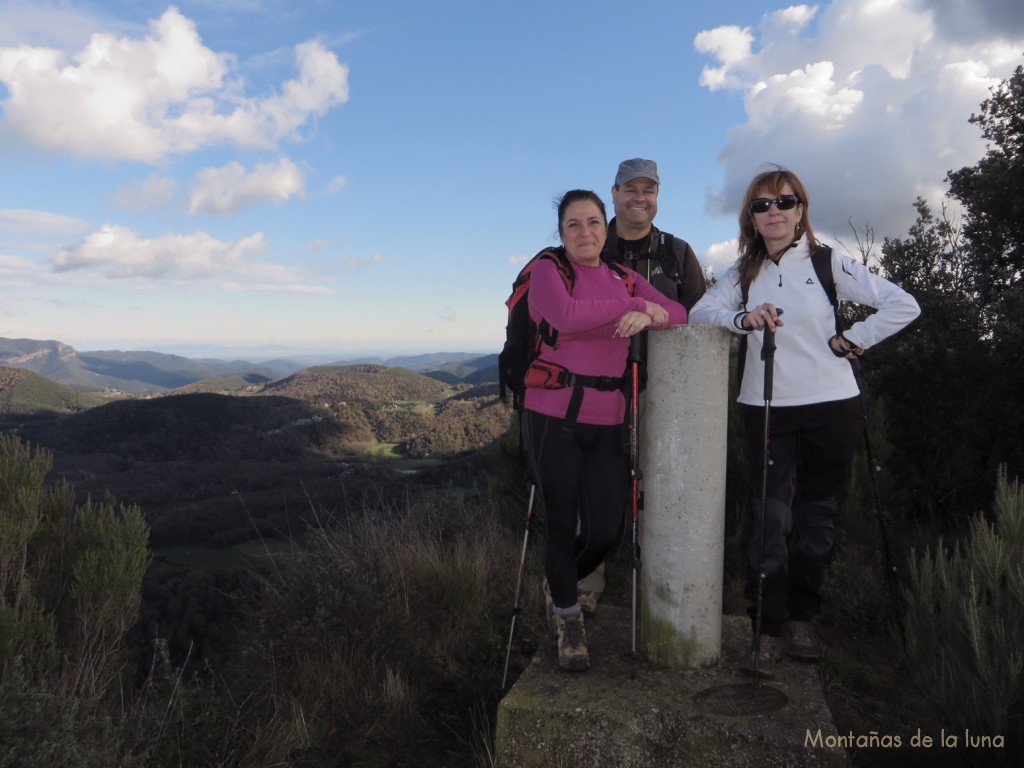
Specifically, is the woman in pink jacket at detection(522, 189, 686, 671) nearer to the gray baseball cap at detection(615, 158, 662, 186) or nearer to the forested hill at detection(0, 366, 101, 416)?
the gray baseball cap at detection(615, 158, 662, 186)

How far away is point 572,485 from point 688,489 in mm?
481

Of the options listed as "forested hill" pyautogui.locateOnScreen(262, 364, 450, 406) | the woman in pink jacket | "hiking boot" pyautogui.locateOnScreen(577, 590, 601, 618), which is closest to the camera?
the woman in pink jacket

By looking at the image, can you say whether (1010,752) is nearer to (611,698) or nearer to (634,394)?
(611,698)

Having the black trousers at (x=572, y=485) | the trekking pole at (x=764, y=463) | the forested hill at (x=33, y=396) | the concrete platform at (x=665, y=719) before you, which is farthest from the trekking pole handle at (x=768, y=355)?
the forested hill at (x=33, y=396)

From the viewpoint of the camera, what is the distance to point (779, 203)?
2.76 m

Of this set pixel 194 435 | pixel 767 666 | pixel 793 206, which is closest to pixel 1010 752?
pixel 767 666

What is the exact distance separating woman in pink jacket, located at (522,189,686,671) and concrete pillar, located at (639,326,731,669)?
0.51ft

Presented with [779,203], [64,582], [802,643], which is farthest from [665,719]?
[64,582]

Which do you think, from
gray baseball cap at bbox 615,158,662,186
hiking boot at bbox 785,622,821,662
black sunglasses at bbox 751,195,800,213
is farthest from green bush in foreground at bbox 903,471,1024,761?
gray baseball cap at bbox 615,158,662,186

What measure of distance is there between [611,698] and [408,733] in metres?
1.12

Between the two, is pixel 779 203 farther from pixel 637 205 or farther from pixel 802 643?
pixel 802 643

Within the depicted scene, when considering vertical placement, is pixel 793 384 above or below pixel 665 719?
above

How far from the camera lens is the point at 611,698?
8.23 ft

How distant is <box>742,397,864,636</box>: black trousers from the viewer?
8.91 ft
